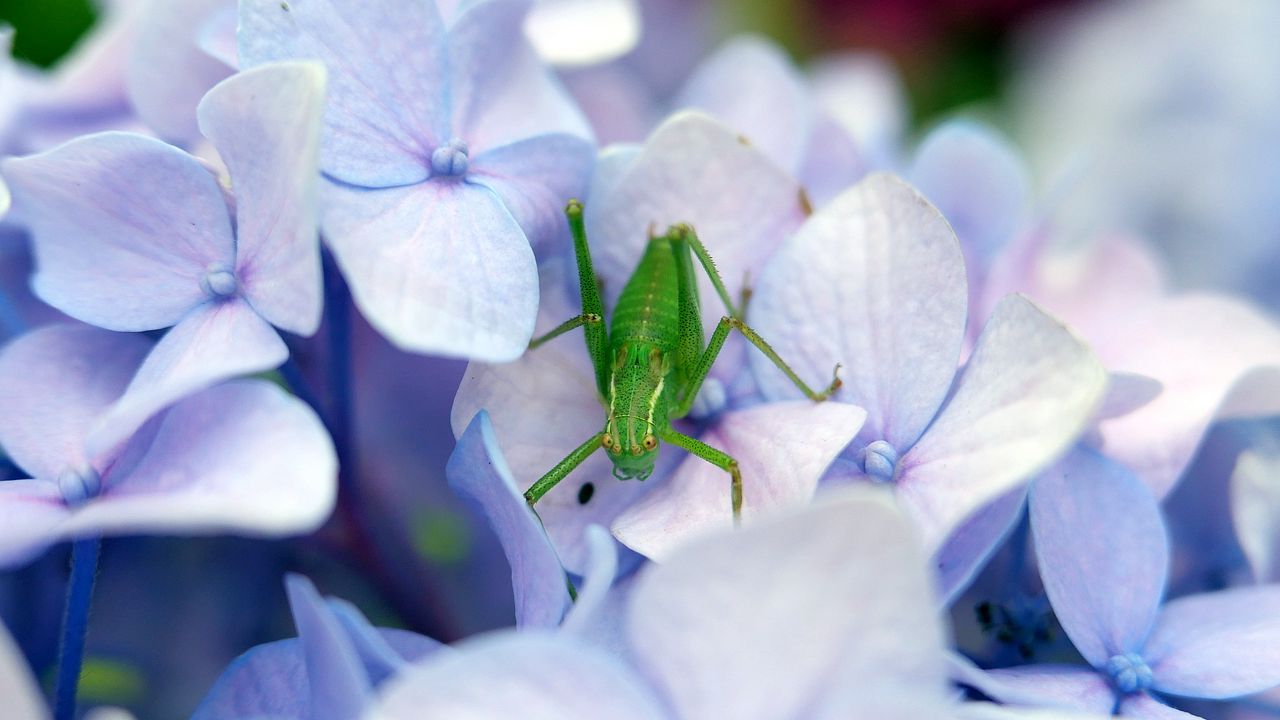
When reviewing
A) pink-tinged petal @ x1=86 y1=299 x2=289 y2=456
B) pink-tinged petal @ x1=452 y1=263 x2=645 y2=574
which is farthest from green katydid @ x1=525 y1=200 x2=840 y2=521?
pink-tinged petal @ x1=86 y1=299 x2=289 y2=456

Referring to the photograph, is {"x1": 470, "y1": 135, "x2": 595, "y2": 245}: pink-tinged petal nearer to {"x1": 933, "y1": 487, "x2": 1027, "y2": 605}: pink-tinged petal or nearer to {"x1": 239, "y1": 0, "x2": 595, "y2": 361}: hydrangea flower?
{"x1": 239, "y1": 0, "x2": 595, "y2": 361}: hydrangea flower

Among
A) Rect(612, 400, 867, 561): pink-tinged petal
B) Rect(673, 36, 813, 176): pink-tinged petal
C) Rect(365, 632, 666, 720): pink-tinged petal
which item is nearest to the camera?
Rect(365, 632, 666, 720): pink-tinged petal

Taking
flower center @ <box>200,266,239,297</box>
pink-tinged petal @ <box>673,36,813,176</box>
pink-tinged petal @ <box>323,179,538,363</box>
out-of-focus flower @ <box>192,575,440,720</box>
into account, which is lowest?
Result: out-of-focus flower @ <box>192,575,440,720</box>

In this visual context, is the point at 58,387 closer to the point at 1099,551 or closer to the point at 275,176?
the point at 275,176

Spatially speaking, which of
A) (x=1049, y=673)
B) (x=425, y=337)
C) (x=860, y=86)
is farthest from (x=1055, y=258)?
(x=425, y=337)

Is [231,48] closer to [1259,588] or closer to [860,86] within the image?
[1259,588]

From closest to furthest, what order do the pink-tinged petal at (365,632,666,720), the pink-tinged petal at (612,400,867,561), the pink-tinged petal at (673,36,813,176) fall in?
the pink-tinged petal at (365,632,666,720)
the pink-tinged petal at (612,400,867,561)
the pink-tinged petal at (673,36,813,176)

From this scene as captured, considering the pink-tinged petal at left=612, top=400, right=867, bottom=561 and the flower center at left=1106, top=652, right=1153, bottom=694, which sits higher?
the pink-tinged petal at left=612, top=400, right=867, bottom=561

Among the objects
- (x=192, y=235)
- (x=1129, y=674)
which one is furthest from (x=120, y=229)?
(x=1129, y=674)

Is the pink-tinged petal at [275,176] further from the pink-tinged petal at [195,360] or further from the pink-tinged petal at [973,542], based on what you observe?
the pink-tinged petal at [973,542]
